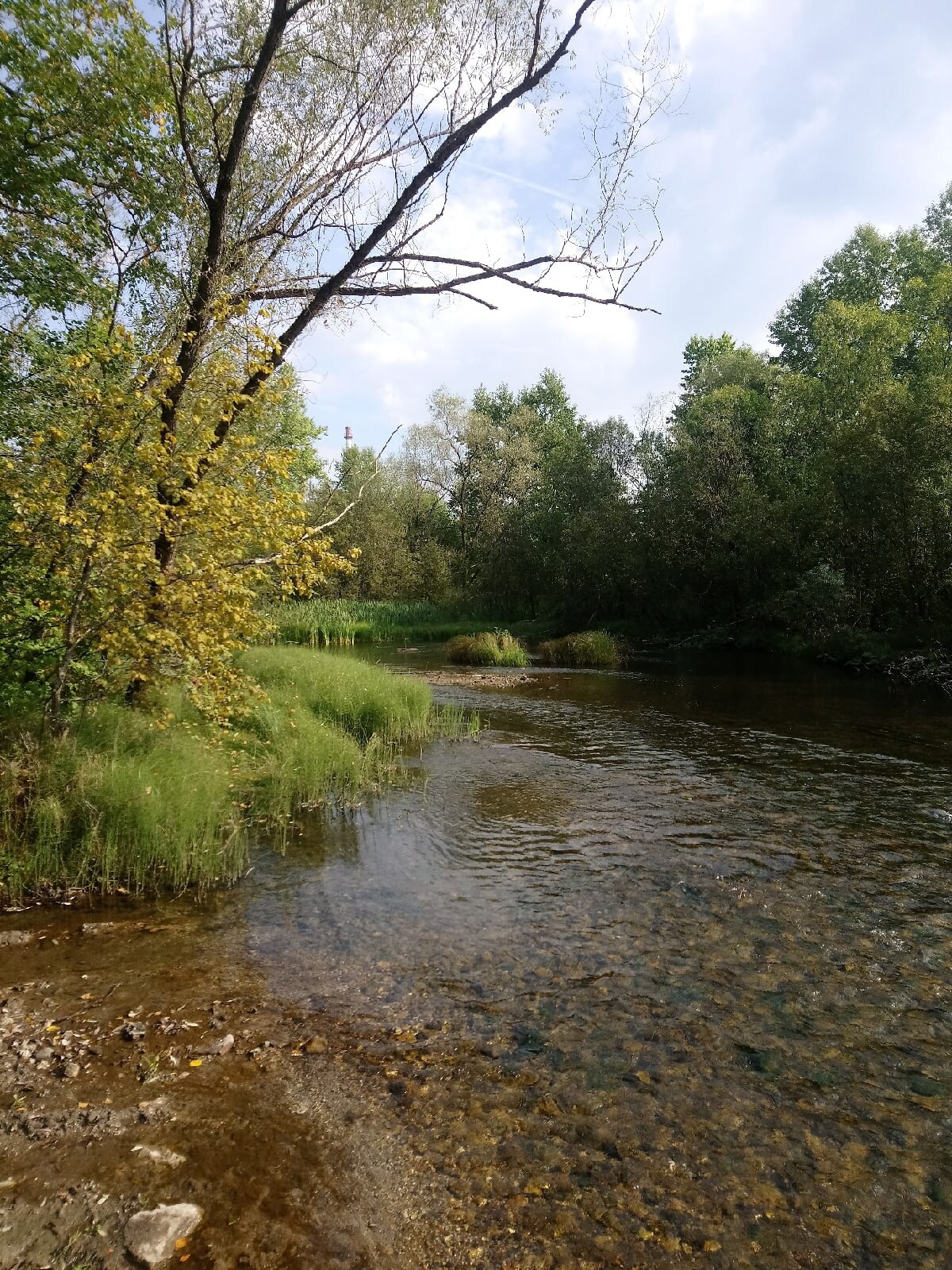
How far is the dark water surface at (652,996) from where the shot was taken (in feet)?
11.3

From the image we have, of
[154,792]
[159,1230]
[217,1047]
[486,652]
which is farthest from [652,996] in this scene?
[486,652]

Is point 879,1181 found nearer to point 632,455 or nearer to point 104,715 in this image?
point 104,715

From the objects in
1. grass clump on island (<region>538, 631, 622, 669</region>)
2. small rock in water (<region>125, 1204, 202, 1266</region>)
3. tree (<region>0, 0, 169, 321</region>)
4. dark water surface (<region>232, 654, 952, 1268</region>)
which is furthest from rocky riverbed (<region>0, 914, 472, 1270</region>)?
grass clump on island (<region>538, 631, 622, 669</region>)

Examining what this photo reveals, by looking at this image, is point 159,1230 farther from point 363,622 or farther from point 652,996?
point 363,622

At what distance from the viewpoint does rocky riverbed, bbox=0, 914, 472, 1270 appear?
3107 millimetres

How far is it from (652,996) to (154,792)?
4.86 meters

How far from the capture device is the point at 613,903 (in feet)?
22.4

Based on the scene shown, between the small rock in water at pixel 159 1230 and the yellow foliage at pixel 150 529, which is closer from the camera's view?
the small rock in water at pixel 159 1230

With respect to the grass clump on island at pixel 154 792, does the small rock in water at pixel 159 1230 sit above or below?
below

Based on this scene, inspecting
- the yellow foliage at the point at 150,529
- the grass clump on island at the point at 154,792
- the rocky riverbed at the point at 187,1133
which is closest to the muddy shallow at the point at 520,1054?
the rocky riverbed at the point at 187,1133

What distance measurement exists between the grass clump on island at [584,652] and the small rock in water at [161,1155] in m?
24.8

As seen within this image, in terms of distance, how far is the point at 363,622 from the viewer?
40750 millimetres

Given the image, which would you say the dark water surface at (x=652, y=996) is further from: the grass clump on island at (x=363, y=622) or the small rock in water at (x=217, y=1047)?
the grass clump on island at (x=363, y=622)

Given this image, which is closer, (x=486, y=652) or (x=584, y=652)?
(x=486, y=652)
